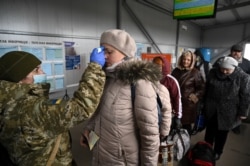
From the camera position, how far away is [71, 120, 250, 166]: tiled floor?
2.24 m

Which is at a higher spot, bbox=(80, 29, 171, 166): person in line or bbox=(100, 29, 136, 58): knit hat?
bbox=(100, 29, 136, 58): knit hat

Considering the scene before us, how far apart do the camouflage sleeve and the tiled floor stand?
5.63 feet

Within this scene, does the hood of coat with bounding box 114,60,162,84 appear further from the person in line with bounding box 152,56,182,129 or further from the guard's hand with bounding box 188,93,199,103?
the guard's hand with bounding box 188,93,199,103

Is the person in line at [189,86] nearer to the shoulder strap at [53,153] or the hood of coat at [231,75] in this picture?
the hood of coat at [231,75]

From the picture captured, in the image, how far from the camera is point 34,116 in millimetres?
686

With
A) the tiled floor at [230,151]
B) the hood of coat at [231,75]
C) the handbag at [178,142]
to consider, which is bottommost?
the tiled floor at [230,151]

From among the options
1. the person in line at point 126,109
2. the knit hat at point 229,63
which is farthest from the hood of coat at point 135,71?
the knit hat at point 229,63

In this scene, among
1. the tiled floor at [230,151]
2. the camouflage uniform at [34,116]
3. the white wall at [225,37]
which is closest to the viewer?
the camouflage uniform at [34,116]

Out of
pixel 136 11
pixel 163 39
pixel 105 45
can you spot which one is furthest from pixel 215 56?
pixel 105 45

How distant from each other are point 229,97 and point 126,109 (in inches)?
60.2

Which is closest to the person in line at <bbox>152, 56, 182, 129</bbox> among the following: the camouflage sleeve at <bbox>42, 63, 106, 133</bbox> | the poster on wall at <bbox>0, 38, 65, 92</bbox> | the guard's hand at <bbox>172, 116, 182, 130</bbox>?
the guard's hand at <bbox>172, 116, 182, 130</bbox>

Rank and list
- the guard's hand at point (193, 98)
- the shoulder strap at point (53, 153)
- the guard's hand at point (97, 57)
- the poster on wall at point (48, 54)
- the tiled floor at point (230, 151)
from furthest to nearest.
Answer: the poster on wall at point (48, 54) < the tiled floor at point (230, 151) < the guard's hand at point (193, 98) < the guard's hand at point (97, 57) < the shoulder strap at point (53, 153)

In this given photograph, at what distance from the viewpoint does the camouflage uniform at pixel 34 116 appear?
0.68 meters

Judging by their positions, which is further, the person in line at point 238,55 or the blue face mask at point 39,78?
the person in line at point 238,55
